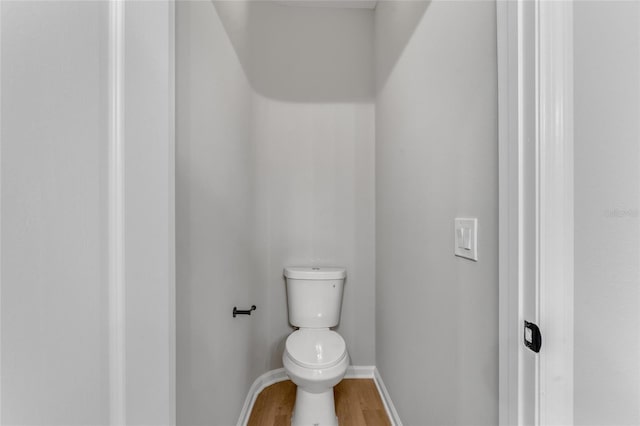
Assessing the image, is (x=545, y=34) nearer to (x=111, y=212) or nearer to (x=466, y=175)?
(x=466, y=175)

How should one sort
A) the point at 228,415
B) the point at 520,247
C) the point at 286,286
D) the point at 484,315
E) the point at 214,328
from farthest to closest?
the point at 286,286 < the point at 228,415 < the point at 214,328 < the point at 484,315 < the point at 520,247

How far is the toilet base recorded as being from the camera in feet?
4.86

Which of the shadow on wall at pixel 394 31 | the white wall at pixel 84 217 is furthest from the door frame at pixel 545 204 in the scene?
the shadow on wall at pixel 394 31

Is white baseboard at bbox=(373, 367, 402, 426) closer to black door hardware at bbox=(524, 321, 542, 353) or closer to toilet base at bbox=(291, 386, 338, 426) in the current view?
toilet base at bbox=(291, 386, 338, 426)

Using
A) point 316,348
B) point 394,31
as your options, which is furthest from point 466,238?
point 394,31

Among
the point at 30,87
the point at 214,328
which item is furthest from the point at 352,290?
the point at 30,87

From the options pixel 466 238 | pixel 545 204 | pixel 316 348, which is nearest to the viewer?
pixel 545 204

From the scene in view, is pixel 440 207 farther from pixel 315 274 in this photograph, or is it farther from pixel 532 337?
pixel 315 274

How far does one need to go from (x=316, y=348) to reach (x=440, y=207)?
959 millimetres

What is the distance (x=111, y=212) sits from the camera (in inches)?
18.6

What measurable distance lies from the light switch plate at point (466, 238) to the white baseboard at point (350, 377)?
3.38 feet

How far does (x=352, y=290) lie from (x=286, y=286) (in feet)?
1.46

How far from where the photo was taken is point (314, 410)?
4.87 feet

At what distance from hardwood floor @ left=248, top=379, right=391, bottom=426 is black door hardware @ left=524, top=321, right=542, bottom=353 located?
4.25 ft
